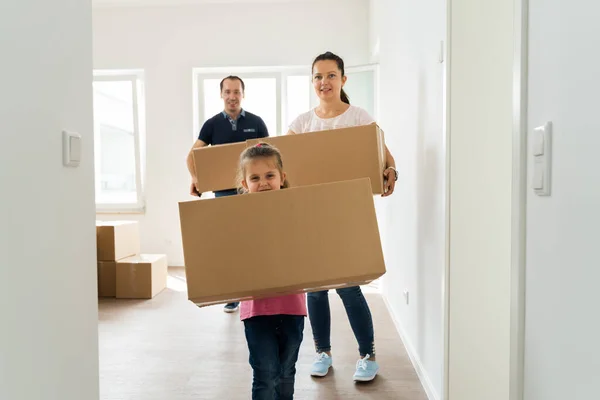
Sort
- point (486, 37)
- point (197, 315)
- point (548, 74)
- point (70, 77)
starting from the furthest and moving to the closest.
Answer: point (197, 315)
point (486, 37)
point (70, 77)
point (548, 74)

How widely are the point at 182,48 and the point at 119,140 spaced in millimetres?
1269

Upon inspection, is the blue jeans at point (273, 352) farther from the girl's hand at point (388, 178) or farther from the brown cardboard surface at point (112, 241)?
the brown cardboard surface at point (112, 241)

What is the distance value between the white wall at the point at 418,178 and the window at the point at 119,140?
3.01 metres

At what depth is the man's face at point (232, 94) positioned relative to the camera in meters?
2.94

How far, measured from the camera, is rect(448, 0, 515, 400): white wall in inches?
57.2

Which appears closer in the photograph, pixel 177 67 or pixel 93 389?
pixel 93 389

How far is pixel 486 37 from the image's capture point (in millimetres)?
1443

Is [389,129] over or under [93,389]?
over

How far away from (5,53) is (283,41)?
160 inches

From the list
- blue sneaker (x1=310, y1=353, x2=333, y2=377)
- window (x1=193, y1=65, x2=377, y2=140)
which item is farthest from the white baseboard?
window (x1=193, y1=65, x2=377, y2=140)

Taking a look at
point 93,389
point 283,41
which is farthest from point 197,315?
point 283,41

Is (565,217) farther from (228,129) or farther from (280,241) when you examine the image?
(228,129)

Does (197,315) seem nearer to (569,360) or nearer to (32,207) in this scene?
(32,207)

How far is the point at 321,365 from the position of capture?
2.02 metres
